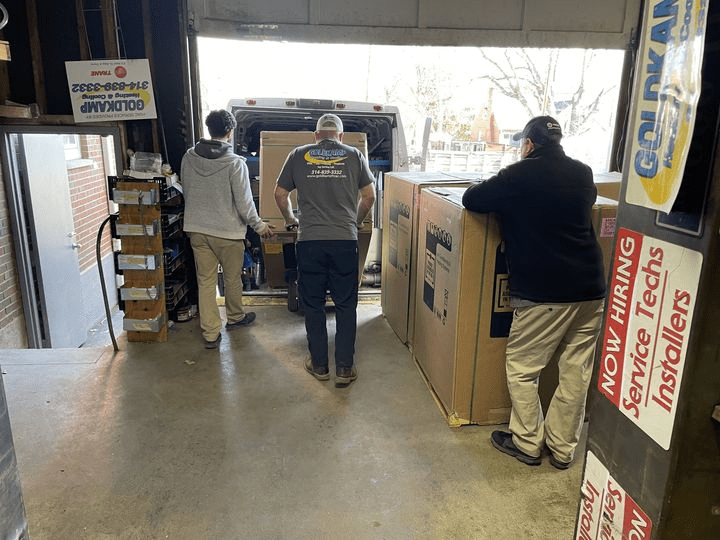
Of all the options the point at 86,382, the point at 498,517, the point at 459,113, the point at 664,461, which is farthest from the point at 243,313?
the point at 459,113

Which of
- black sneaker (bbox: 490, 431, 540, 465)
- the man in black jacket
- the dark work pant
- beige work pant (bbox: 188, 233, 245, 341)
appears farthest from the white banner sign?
black sneaker (bbox: 490, 431, 540, 465)

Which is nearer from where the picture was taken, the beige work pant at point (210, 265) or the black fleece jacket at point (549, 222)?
the black fleece jacket at point (549, 222)

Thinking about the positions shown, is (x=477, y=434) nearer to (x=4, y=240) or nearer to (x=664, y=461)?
(x=664, y=461)

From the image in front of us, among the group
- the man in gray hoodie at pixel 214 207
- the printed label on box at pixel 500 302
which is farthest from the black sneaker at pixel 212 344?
the printed label on box at pixel 500 302

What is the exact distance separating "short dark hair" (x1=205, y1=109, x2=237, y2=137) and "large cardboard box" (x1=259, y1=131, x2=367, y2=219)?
71cm

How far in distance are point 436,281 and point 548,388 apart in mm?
939

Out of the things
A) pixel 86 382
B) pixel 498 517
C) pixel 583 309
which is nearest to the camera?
pixel 498 517

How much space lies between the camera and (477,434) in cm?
313

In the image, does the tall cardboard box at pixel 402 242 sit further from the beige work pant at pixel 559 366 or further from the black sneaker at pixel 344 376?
the beige work pant at pixel 559 366

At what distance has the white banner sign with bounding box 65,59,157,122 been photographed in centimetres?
434

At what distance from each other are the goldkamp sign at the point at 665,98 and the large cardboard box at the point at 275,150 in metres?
3.80

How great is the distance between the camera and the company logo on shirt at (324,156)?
358 centimetres

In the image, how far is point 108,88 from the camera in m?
4.38

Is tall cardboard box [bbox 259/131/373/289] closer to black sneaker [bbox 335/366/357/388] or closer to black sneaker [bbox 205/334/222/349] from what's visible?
black sneaker [bbox 205/334/222/349]
